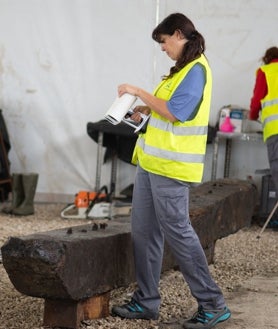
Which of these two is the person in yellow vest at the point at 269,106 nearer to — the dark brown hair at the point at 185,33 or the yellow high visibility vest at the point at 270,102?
the yellow high visibility vest at the point at 270,102

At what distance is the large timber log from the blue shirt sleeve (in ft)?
2.46

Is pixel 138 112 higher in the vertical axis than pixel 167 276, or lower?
higher

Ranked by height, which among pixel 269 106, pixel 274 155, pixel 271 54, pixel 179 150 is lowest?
pixel 274 155

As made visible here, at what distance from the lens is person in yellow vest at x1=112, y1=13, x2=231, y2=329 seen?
3.76 metres

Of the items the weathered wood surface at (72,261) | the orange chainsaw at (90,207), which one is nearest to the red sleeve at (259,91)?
the orange chainsaw at (90,207)

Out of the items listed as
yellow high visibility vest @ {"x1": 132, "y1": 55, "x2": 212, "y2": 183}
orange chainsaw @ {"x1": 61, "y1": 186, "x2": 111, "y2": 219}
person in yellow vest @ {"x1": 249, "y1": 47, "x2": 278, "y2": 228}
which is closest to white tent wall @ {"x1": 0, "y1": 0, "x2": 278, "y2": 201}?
orange chainsaw @ {"x1": 61, "y1": 186, "x2": 111, "y2": 219}

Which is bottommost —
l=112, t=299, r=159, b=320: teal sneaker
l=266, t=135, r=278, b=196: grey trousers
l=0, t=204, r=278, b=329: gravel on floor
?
l=0, t=204, r=278, b=329: gravel on floor

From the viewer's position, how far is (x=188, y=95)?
3.71 metres

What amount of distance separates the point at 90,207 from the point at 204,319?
3617 mm

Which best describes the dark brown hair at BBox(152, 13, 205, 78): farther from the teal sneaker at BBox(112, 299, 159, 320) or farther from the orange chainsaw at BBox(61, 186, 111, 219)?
the orange chainsaw at BBox(61, 186, 111, 219)

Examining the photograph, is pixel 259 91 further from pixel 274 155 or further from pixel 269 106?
pixel 274 155

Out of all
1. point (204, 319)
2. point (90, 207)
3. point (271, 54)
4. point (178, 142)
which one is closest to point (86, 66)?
point (90, 207)

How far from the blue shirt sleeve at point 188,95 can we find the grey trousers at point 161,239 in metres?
0.34

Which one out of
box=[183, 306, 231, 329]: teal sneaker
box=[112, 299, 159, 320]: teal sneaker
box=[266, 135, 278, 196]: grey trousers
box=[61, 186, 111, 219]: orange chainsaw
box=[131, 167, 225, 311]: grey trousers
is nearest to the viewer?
box=[131, 167, 225, 311]: grey trousers
